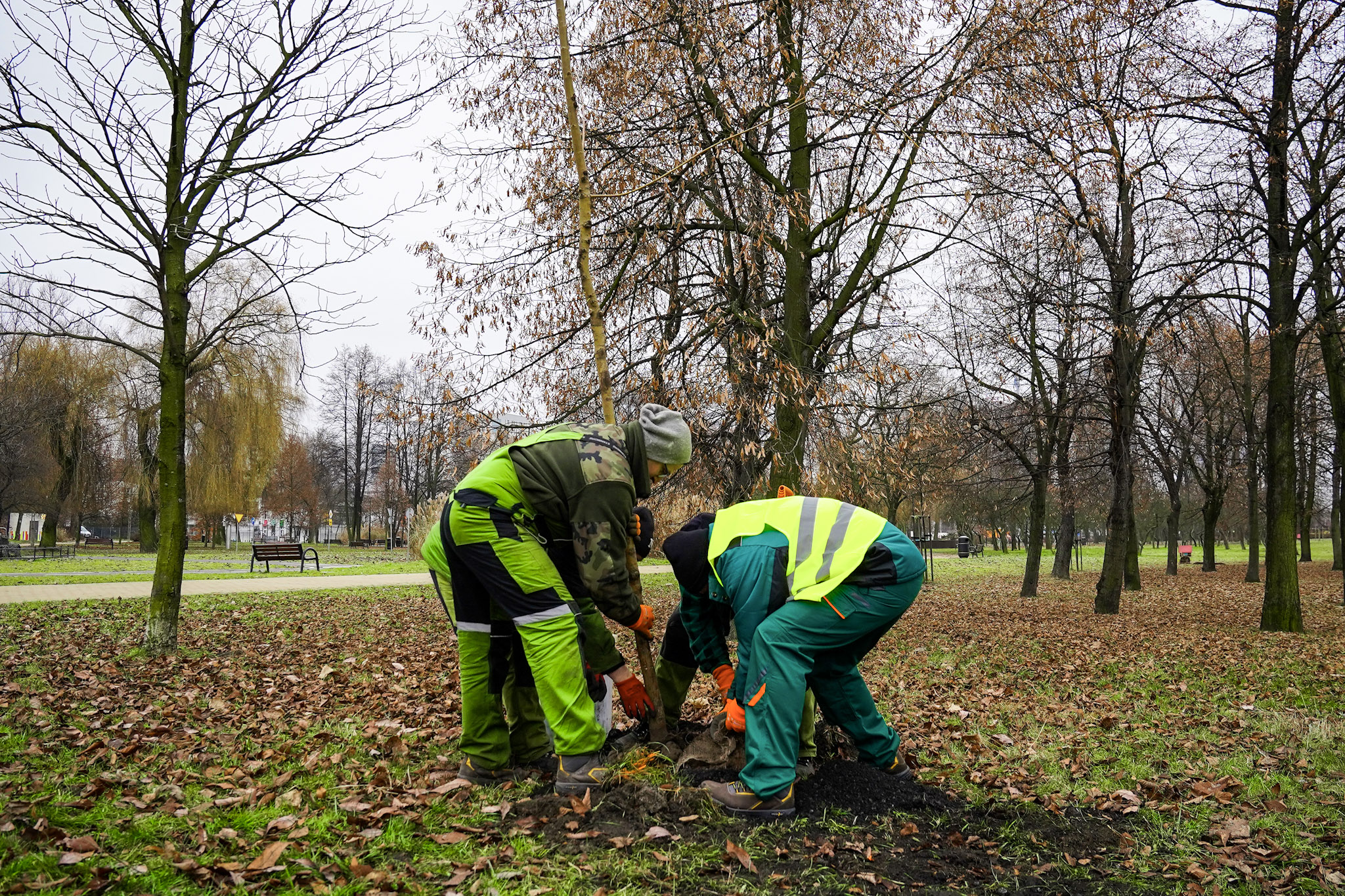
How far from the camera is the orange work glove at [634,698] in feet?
13.6

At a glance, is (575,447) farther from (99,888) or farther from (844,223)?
(844,223)

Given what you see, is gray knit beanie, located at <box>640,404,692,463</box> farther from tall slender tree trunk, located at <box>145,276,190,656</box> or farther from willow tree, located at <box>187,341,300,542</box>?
willow tree, located at <box>187,341,300,542</box>

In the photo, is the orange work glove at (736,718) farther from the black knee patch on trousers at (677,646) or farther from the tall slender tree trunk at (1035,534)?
the tall slender tree trunk at (1035,534)

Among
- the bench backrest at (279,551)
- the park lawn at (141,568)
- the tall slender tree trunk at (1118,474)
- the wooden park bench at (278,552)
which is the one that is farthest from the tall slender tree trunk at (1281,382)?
the bench backrest at (279,551)

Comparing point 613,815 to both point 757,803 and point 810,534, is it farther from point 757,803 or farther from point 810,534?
point 810,534

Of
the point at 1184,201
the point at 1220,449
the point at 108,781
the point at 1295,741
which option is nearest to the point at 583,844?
the point at 108,781

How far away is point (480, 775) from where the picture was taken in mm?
Result: 4223

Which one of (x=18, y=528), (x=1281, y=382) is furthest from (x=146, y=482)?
(x=1281, y=382)

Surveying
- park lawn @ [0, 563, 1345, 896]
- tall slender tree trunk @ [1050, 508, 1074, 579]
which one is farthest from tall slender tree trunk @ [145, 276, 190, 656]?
tall slender tree trunk @ [1050, 508, 1074, 579]

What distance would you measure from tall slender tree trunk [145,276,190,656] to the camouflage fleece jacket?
5.22 meters

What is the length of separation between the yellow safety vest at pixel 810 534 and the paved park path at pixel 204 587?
12203 mm

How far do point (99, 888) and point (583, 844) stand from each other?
169 cm

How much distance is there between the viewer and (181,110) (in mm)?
7707

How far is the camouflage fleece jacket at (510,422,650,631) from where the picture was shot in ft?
12.8
